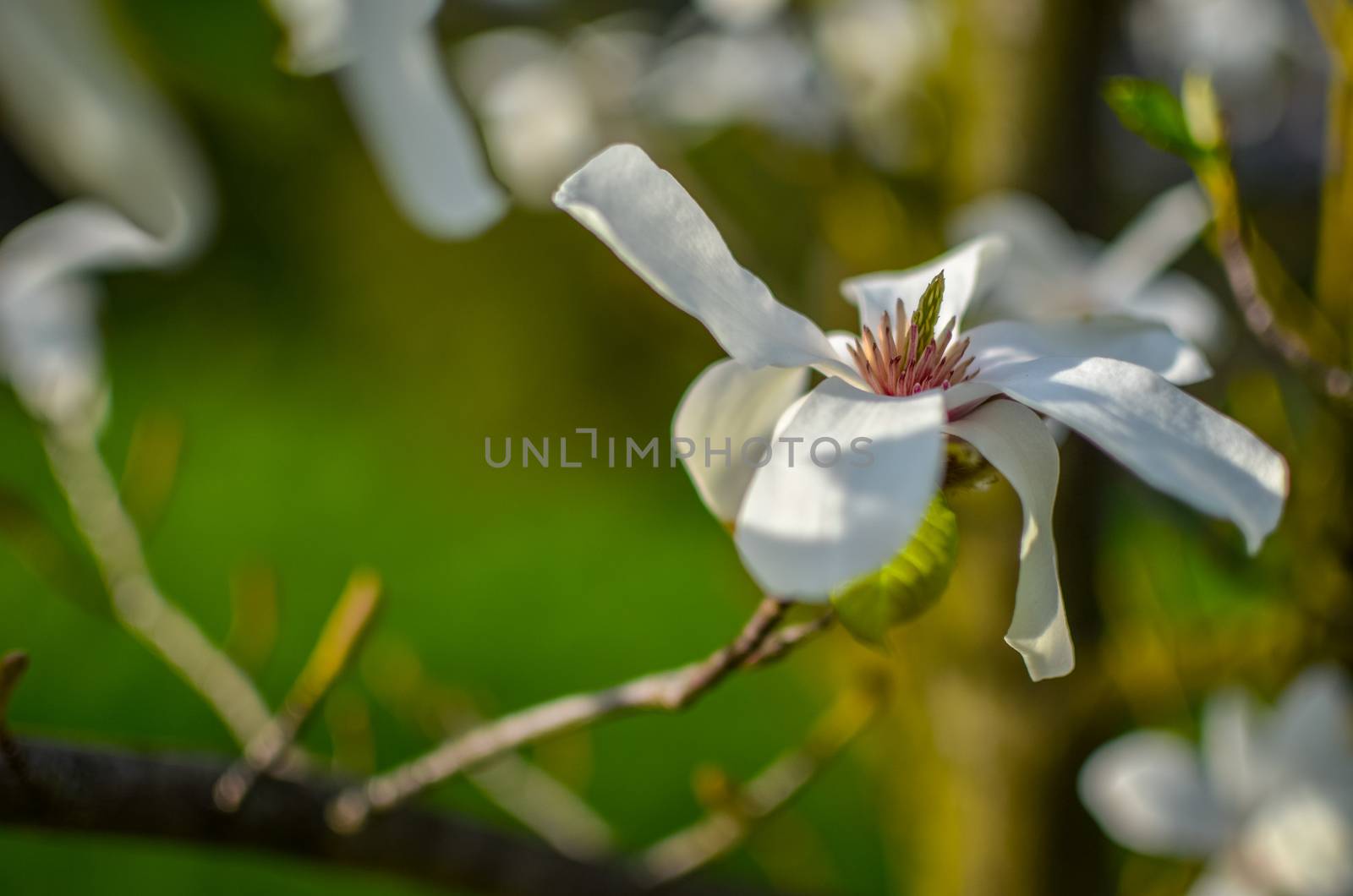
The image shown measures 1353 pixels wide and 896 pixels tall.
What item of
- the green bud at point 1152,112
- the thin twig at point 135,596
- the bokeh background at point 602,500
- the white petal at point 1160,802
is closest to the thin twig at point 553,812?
the bokeh background at point 602,500

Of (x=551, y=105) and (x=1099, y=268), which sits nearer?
(x=1099, y=268)

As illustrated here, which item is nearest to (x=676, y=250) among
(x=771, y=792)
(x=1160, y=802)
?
(x=771, y=792)

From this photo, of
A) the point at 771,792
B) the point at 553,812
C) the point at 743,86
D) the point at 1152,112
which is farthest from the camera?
the point at 743,86

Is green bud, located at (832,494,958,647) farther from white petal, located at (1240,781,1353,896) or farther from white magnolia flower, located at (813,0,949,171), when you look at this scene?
white magnolia flower, located at (813,0,949,171)

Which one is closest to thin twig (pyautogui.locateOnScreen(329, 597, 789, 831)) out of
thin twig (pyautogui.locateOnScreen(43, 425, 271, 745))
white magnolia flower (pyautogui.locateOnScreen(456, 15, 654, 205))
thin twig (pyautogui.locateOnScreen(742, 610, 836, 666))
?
thin twig (pyautogui.locateOnScreen(742, 610, 836, 666))

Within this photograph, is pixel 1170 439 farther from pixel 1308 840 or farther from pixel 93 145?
pixel 1308 840

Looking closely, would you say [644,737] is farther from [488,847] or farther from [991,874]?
[488,847]
